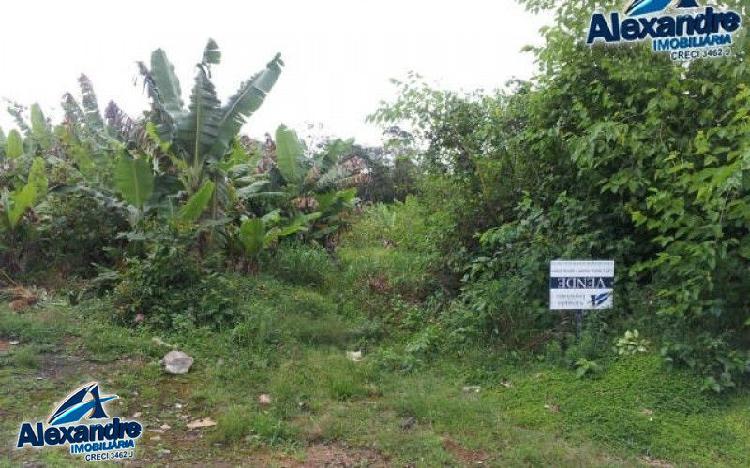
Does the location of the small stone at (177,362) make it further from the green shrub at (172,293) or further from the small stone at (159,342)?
the green shrub at (172,293)

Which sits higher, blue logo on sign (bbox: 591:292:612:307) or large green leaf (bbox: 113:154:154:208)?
large green leaf (bbox: 113:154:154:208)

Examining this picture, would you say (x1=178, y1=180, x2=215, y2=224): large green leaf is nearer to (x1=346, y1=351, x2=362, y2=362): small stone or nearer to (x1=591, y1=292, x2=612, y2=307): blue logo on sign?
(x1=346, y1=351, x2=362, y2=362): small stone

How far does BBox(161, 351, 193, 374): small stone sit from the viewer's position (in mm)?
5398

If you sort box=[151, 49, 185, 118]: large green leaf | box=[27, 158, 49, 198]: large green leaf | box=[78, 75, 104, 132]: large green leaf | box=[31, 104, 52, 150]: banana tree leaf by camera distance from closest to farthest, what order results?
box=[151, 49, 185, 118]: large green leaf, box=[27, 158, 49, 198]: large green leaf, box=[78, 75, 104, 132]: large green leaf, box=[31, 104, 52, 150]: banana tree leaf

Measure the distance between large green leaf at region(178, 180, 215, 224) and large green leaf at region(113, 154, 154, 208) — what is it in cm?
61

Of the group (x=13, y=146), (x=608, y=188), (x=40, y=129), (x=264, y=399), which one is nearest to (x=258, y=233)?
(x=264, y=399)

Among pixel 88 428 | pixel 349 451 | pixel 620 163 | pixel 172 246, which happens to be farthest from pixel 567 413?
pixel 172 246

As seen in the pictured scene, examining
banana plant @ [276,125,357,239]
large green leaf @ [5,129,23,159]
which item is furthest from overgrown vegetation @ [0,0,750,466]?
banana plant @ [276,125,357,239]

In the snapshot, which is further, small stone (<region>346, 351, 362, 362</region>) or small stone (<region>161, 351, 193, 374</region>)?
small stone (<region>346, 351, 362, 362</region>)

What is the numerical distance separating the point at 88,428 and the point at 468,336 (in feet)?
11.4

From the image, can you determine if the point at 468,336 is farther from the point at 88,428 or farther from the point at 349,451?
the point at 88,428

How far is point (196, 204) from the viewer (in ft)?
24.3

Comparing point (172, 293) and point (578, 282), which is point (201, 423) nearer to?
point (172, 293)

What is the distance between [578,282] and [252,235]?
15.0 feet
